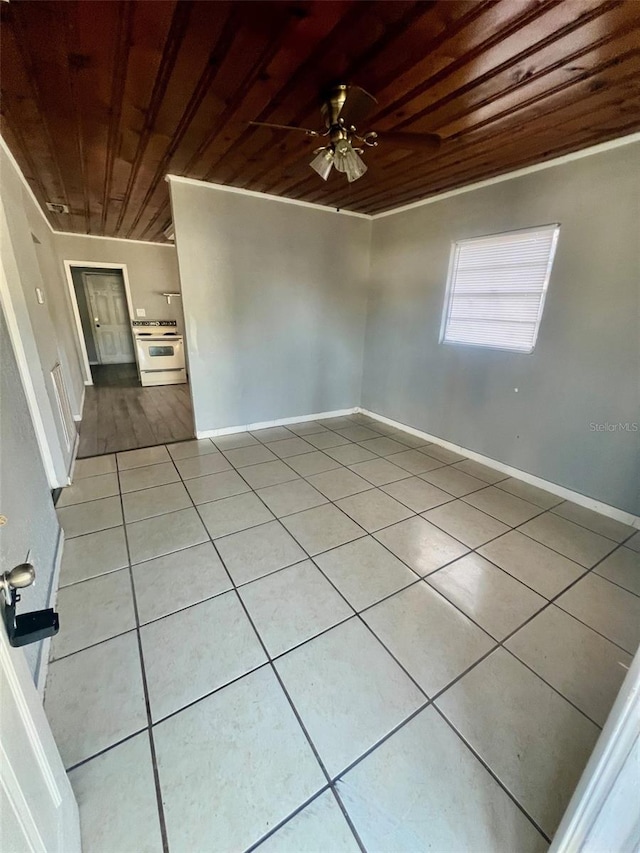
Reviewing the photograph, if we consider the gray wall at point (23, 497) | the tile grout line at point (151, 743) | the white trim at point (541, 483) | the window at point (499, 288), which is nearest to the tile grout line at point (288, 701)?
the tile grout line at point (151, 743)

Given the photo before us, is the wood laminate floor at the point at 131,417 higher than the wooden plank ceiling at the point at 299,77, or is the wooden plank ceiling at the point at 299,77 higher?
the wooden plank ceiling at the point at 299,77

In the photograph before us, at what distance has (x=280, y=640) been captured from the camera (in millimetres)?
1530

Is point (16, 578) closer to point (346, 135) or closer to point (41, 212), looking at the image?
point (346, 135)

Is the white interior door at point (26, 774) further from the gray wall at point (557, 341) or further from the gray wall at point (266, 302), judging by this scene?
the gray wall at point (557, 341)

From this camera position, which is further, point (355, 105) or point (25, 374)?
point (25, 374)

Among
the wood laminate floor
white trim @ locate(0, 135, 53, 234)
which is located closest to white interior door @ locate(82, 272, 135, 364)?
the wood laminate floor

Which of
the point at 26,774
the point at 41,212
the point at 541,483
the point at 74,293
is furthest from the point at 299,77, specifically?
the point at 74,293

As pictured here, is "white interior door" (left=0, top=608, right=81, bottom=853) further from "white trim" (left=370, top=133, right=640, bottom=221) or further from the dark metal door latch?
"white trim" (left=370, top=133, right=640, bottom=221)

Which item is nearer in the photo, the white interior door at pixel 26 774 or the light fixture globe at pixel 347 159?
the white interior door at pixel 26 774

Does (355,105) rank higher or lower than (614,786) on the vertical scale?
higher

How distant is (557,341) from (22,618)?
11.0 feet

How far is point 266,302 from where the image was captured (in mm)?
3756

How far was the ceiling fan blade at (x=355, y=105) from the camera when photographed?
4.89ft

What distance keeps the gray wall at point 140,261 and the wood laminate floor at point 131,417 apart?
1364 millimetres
